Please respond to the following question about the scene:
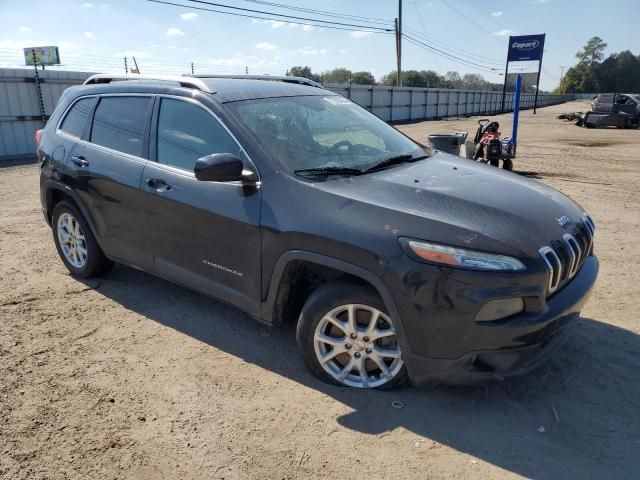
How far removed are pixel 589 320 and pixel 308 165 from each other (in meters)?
2.53

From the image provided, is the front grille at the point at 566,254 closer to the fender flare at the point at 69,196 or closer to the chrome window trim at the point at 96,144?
the chrome window trim at the point at 96,144

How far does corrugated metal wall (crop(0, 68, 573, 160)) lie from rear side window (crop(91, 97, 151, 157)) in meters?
11.1

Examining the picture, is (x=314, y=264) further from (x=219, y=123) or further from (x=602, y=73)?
(x=602, y=73)

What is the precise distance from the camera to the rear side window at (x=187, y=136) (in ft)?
10.9

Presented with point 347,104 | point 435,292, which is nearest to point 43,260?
point 347,104

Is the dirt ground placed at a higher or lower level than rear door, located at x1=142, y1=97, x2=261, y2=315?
lower

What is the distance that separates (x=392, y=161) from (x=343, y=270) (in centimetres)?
115

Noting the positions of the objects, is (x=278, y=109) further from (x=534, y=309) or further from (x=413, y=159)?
(x=534, y=309)

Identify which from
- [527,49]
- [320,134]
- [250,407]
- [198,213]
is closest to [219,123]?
[198,213]

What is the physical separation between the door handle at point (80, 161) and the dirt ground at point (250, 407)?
1.19m

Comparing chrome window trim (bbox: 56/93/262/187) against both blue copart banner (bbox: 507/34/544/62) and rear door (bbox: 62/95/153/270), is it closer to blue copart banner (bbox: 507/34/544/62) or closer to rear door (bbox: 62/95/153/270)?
rear door (bbox: 62/95/153/270)

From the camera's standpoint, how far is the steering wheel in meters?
3.44

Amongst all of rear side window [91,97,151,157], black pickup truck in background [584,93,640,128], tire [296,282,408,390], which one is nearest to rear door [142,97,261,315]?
rear side window [91,97,151,157]

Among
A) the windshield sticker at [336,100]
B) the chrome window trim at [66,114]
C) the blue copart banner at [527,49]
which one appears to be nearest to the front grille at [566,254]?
the windshield sticker at [336,100]
